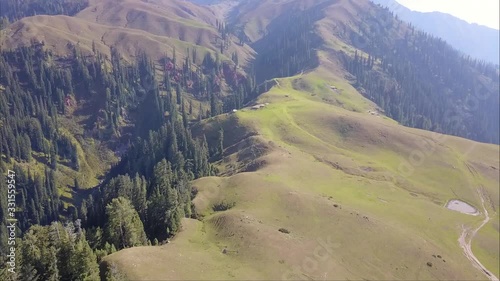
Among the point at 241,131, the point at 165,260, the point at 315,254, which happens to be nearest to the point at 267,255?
the point at 315,254

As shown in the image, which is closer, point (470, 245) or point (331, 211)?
point (331, 211)

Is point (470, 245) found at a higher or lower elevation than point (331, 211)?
lower

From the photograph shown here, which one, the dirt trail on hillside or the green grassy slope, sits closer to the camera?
the green grassy slope

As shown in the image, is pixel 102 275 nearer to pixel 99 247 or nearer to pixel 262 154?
pixel 99 247

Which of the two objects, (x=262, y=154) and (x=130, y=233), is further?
(x=262, y=154)

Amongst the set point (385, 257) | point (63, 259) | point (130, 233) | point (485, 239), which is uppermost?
point (63, 259)

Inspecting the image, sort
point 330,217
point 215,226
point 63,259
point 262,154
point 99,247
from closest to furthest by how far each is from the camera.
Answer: point 63,259, point 99,247, point 215,226, point 330,217, point 262,154

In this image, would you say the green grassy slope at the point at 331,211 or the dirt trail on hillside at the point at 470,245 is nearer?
the green grassy slope at the point at 331,211

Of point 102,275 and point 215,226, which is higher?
point 102,275

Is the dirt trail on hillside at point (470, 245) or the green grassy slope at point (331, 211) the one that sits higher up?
the green grassy slope at point (331, 211)

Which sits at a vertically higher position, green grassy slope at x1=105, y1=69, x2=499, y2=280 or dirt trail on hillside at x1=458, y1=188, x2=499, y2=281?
green grassy slope at x1=105, y1=69, x2=499, y2=280

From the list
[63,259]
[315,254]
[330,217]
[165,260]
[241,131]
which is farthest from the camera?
[241,131]
